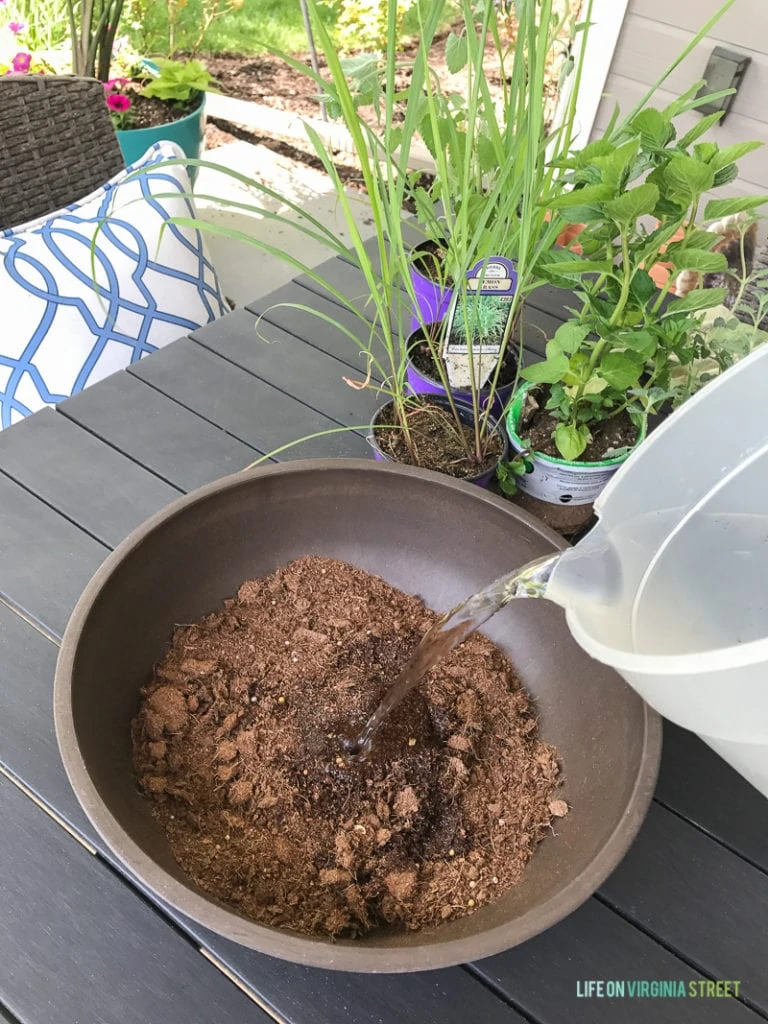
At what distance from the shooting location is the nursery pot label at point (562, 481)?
79cm

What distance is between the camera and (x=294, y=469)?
0.75m

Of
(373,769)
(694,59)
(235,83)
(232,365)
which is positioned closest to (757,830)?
(373,769)

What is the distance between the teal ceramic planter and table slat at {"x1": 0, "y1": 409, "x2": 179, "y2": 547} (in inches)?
50.1

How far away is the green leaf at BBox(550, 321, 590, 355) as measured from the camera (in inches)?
27.5

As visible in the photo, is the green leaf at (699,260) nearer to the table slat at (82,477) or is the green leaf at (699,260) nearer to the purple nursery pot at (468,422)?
the purple nursery pot at (468,422)

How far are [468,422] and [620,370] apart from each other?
0.21 metres

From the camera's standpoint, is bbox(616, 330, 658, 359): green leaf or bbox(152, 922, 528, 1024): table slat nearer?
bbox(152, 922, 528, 1024): table slat

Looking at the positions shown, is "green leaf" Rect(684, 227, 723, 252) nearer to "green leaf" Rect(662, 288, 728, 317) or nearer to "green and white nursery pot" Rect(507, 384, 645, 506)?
"green leaf" Rect(662, 288, 728, 317)

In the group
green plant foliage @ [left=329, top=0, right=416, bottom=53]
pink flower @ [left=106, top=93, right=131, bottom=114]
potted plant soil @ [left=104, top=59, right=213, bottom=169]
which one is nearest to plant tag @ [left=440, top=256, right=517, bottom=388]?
potted plant soil @ [left=104, top=59, right=213, bottom=169]

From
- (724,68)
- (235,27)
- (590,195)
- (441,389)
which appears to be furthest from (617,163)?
(235,27)

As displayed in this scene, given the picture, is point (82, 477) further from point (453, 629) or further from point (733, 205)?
point (733, 205)

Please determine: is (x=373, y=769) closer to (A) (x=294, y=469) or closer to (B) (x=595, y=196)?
(A) (x=294, y=469)

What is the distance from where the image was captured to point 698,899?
62 cm

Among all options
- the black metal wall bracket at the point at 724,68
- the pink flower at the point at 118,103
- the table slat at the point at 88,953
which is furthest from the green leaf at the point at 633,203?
the pink flower at the point at 118,103
